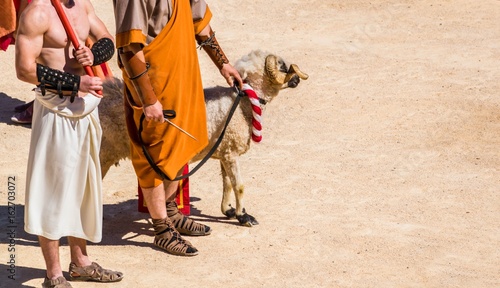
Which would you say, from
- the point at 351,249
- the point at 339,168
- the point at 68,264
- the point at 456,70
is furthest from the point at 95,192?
the point at 456,70

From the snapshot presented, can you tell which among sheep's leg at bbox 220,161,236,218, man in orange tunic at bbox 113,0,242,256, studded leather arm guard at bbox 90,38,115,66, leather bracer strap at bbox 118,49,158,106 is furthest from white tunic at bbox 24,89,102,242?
sheep's leg at bbox 220,161,236,218

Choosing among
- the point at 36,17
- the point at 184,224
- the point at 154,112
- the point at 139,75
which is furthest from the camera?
the point at 184,224

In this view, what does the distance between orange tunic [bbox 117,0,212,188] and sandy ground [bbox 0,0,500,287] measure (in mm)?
787

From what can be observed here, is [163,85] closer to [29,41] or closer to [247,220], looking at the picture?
[29,41]

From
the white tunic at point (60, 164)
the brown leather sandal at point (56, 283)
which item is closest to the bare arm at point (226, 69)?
the white tunic at point (60, 164)

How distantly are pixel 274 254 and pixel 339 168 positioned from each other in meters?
2.16

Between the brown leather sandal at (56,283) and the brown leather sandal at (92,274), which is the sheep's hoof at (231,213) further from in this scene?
the brown leather sandal at (56,283)

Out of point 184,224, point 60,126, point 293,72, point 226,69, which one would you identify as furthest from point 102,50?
point 293,72

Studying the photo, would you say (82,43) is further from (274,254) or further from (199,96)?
(274,254)

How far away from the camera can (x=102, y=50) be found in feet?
21.9

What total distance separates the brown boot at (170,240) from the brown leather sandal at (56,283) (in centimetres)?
112

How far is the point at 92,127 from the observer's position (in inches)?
266

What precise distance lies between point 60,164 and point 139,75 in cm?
88

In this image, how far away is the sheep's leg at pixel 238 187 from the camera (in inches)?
335
